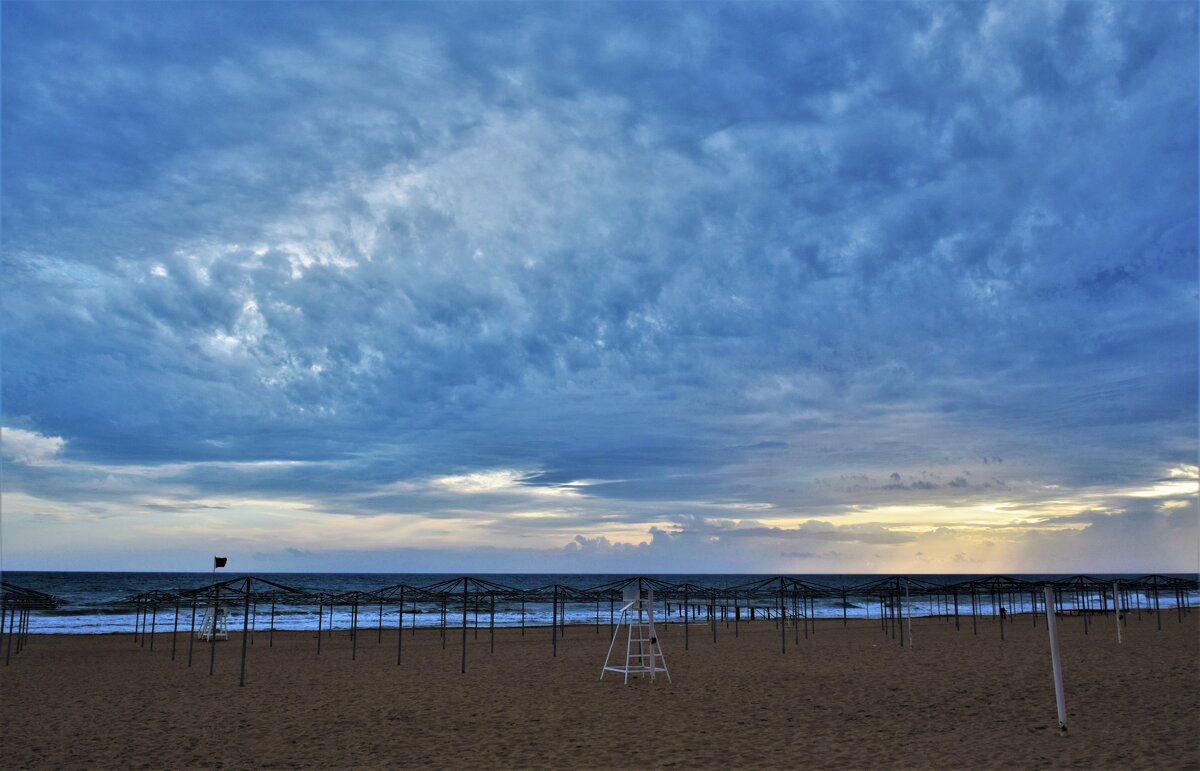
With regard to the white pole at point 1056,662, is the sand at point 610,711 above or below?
below

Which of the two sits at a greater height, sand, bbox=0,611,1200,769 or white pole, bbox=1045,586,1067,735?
white pole, bbox=1045,586,1067,735

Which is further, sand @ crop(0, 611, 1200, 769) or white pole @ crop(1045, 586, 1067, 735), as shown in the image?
sand @ crop(0, 611, 1200, 769)

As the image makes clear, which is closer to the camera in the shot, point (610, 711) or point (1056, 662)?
point (1056, 662)

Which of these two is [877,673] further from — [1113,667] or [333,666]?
[333,666]

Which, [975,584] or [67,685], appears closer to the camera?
[67,685]

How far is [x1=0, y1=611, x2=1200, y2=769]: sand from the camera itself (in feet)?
39.1

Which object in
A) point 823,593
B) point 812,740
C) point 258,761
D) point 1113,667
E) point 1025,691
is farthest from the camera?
point 823,593

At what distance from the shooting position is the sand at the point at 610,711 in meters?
11.9

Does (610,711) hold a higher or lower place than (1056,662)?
lower

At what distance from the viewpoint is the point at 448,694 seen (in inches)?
728

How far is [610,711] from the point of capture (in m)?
16.0

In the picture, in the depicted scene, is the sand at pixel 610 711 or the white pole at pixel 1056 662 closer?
the white pole at pixel 1056 662

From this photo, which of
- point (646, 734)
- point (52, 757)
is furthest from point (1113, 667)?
point (52, 757)

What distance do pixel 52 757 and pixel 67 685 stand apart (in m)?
10.4
